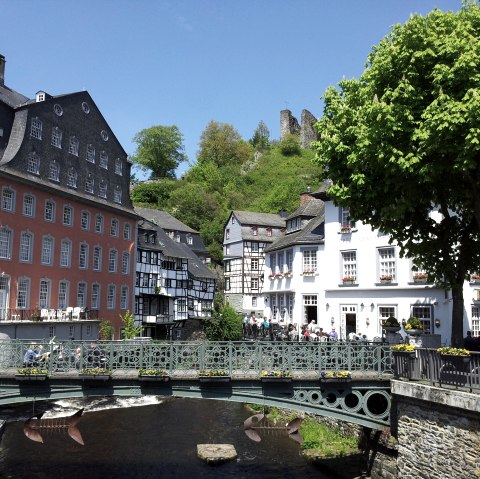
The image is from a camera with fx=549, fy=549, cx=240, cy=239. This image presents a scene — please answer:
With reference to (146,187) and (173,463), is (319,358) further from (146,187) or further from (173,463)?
(146,187)

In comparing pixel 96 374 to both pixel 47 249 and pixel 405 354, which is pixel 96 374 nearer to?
pixel 405 354

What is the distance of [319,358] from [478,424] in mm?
5039

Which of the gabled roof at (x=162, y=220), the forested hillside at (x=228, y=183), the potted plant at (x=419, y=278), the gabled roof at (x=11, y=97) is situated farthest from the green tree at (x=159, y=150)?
the potted plant at (x=419, y=278)

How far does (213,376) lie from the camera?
16.8 meters

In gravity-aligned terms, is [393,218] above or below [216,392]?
above

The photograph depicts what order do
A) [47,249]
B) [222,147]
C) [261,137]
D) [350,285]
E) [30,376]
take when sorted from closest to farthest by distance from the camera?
[30,376] < [350,285] < [47,249] < [222,147] < [261,137]

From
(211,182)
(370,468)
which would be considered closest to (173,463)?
(370,468)

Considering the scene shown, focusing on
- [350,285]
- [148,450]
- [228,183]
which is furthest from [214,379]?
[228,183]

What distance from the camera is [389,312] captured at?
30781mm

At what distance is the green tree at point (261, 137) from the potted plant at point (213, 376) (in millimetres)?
103279

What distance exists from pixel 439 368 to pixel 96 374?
10053 mm

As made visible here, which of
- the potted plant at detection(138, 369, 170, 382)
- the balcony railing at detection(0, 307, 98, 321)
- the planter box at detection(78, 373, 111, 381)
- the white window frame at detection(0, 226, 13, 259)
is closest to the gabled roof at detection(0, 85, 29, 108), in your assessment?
the white window frame at detection(0, 226, 13, 259)

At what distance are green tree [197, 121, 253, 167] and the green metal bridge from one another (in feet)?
288

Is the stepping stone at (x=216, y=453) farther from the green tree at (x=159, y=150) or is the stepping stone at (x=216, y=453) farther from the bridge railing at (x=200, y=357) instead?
the green tree at (x=159, y=150)
